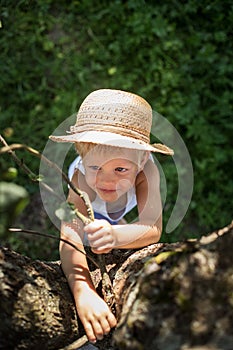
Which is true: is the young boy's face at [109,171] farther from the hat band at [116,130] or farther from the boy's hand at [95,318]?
the boy's hand at [95,318]

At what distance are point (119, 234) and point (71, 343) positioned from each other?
421mm

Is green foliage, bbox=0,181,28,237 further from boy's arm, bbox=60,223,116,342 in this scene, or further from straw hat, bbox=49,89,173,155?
straw hat, bbox=49,89,173,155

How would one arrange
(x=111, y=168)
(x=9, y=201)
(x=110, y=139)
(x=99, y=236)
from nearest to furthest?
(x=9, y=201) → (x=99, y=236) → (x=110, y=139) → (x=111, y=168)

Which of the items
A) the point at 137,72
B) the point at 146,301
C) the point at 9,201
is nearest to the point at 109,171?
the point at 146,301

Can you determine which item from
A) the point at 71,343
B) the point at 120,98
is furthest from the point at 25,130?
the point at 71,343

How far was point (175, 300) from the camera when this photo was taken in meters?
1.36

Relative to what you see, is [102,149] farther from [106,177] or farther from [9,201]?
[9,201]

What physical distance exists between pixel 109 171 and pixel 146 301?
0.84 metres

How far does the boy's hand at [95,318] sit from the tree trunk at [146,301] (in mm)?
42

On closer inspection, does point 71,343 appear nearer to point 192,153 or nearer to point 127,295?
point 127,295

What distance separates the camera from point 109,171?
2160 millimetres

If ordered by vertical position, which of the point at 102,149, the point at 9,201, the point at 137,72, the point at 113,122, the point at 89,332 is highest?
the point at 9,201

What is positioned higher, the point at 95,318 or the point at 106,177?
the point at 106,177

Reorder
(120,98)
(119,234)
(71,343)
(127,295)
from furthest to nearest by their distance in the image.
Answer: (120,98)
(119,234)
(71,343)
(127,295)
